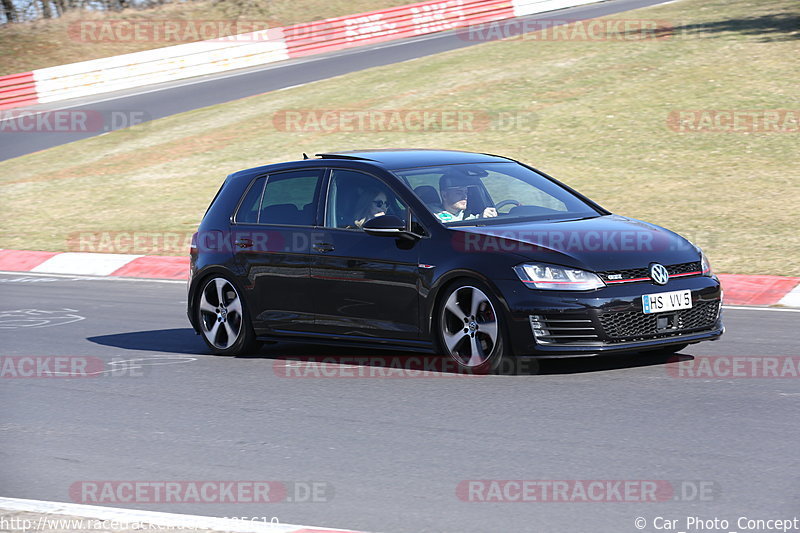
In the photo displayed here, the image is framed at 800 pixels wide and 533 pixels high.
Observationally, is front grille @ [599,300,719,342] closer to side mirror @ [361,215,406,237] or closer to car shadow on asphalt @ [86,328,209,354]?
side mirror @ [361,215,406,237]

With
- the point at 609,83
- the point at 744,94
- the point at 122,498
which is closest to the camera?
the point at 122,498

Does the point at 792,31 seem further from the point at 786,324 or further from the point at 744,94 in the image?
the point at 786,324

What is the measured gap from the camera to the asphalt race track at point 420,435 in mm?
5434

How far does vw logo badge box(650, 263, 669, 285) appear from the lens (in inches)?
324

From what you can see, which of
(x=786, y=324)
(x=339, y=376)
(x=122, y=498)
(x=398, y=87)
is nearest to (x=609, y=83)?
(x=398, y=87)

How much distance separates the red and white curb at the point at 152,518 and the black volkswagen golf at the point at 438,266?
3397 millimetres

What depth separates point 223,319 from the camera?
10.2m

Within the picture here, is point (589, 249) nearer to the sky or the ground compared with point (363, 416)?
nearer to the sky

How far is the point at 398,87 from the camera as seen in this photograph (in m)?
29.7

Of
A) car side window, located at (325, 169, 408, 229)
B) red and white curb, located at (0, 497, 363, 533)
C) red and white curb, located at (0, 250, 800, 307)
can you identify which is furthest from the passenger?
red and white curb, located at (0, 250, 800, 307)

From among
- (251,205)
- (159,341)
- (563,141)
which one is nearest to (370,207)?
(251,205)

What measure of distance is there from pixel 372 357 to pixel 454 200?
1530 millimetres

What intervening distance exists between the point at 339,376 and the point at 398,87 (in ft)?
69.9

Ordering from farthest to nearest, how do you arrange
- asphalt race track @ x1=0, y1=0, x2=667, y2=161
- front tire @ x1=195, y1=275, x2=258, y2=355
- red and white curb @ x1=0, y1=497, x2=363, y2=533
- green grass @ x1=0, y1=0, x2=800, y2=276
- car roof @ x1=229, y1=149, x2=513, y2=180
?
asphalt race track @ x1=0, y1=0, x2=667, y2=161 < green grass @ x1=0, y1=0, x2=800, y2=276 < front tire @ x1=195, y1=275, x2=258, y2=355 < car roof @ x1=229, y1=149, x2=513, y2=180 < red and white curb @ x1=0, y1=497, x2=363, y2=533
